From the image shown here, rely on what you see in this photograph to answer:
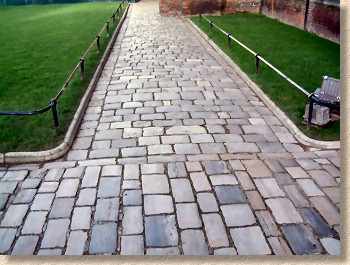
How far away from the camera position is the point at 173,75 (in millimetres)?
9188

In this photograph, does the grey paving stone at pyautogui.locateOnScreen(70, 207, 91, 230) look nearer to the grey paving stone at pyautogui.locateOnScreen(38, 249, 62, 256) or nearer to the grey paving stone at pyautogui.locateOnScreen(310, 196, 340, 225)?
the grey paving stone at pyautogui.locateOnScreen(38, 249, 62, 256)

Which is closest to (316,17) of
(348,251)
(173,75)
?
(173,75)

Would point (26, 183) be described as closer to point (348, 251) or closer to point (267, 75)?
point (348, 251)

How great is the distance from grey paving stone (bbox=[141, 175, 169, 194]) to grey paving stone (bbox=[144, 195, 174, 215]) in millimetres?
105

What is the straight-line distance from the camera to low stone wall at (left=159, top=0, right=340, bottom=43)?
41.3ft

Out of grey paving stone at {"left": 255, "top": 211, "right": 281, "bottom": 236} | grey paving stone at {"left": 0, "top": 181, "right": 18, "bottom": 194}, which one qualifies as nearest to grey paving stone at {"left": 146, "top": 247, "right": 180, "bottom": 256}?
grey paving stone at {"left": 255, "top": 211, "right": 281, "bottom": 236}

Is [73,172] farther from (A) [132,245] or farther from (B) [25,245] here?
(A) [132,245]

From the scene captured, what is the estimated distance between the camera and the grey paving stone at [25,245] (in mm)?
3430

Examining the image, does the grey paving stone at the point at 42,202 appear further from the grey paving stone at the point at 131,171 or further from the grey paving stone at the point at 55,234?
the grey paving stone at the point at 131,171

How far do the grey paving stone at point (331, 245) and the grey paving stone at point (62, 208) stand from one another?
288 cm

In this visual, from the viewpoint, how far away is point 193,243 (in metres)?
3.50

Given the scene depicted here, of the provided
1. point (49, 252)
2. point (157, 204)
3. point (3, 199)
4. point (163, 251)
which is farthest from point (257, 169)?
point (3, 199)

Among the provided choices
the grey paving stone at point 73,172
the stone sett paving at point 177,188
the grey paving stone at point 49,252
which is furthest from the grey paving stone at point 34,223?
the grey paving stone at point 73,172

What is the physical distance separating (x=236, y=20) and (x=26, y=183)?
15.9 meters
